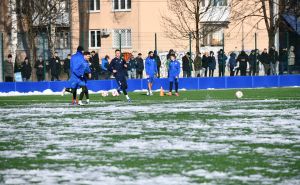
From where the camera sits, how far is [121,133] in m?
18.9

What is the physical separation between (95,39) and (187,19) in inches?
275

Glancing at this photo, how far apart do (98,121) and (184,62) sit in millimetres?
25297

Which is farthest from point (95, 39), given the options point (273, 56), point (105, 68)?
point (105, 68)

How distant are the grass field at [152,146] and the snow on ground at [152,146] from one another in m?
0.01

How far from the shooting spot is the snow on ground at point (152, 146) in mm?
12805

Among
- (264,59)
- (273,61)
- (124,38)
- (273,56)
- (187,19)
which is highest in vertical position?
(187,19)

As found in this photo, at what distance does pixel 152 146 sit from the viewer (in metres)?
16.4

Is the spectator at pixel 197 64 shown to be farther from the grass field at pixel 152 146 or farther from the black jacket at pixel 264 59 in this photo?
the grass field at pixel 152 146

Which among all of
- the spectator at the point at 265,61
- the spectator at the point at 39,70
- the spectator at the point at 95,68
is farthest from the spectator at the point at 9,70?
the spectator at the point at 265,61

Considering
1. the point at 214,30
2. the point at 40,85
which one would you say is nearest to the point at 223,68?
the point at 40,85

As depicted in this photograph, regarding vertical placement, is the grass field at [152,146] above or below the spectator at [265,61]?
below

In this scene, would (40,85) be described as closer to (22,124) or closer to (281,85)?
(281,85)

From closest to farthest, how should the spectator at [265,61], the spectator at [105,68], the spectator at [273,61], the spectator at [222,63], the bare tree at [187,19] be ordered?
the spectator at [105,68], the spectator at [222,63], the spectator at [273,61], the spectator at [265,61], the bare tree at [187,19]

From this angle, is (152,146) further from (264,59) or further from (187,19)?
(187,19)
